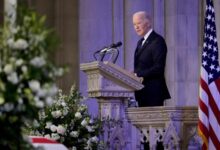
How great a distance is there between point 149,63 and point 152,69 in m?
0.25

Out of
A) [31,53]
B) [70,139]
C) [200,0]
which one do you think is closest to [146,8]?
[200,0]

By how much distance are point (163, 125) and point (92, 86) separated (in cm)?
107

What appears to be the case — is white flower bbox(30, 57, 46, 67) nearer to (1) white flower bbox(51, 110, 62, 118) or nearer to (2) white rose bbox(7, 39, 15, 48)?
(2) white rose bbox(7, 39, 15, 48)

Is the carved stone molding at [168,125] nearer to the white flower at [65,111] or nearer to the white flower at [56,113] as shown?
the white flower at [65,111]

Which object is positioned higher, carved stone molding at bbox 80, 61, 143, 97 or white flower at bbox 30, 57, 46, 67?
→ carved stone molding at bbox 80, 61, 143, 97

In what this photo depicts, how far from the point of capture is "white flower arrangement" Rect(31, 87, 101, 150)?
12.3 m

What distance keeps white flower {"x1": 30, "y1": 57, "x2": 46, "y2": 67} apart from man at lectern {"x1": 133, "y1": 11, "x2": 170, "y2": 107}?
7.00m

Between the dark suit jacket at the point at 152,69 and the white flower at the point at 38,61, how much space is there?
7.04m

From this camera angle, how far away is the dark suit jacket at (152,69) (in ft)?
43.4

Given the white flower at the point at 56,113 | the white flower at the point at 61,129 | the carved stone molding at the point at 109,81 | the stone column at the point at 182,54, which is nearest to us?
the white flower at the point at 61,129

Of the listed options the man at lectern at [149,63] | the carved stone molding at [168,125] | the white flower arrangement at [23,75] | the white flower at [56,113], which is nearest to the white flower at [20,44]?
the white flower arrangement at [23,75]

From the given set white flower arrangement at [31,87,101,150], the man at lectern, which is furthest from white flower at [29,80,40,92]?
the man at lectern

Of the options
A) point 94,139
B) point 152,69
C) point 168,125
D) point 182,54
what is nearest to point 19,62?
point 94,139

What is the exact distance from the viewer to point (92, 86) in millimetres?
13094
